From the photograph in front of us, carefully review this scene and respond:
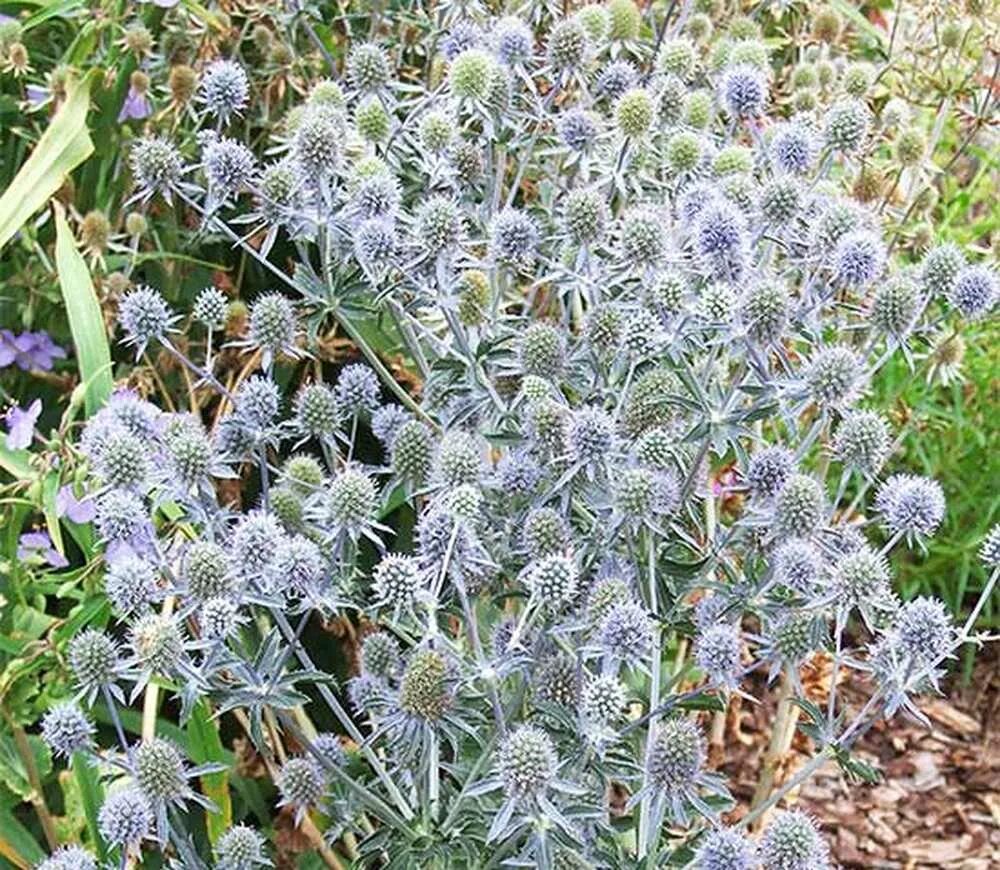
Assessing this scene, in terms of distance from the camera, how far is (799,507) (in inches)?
60.3

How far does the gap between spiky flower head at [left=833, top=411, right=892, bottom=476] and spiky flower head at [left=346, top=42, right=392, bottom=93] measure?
0.76 metres

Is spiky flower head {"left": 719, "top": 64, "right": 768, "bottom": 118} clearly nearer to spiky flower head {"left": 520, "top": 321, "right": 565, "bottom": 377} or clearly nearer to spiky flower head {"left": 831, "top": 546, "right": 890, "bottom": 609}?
spiky flower head {"left": 520, "top": 321, "right": 565, "bottom": 377}

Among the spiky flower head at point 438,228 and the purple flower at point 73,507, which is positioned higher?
the spiky flower head at point 438,228

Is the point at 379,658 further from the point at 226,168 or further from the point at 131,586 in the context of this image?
the point at 226,168

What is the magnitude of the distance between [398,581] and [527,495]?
247 mm

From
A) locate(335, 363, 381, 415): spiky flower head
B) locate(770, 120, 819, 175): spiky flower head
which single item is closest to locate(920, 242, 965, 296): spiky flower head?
locate(770, 120, 819, 175): spiky flower head

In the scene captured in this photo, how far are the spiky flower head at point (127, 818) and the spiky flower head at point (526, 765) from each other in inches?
13.2

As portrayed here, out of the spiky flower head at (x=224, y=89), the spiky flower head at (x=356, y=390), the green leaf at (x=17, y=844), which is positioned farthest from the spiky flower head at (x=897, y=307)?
the green leaf at (x=17, y=844)

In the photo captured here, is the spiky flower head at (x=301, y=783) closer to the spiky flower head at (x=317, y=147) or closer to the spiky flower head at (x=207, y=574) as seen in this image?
the spiky flower head at (x=207, y=574)

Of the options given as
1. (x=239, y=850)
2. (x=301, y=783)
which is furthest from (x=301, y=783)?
(x=239, y=850)

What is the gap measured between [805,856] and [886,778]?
1.39m

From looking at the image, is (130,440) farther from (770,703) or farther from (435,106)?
(770,703)

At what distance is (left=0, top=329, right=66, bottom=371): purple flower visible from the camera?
2.37 metres

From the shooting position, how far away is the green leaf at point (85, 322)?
6.42 ft
